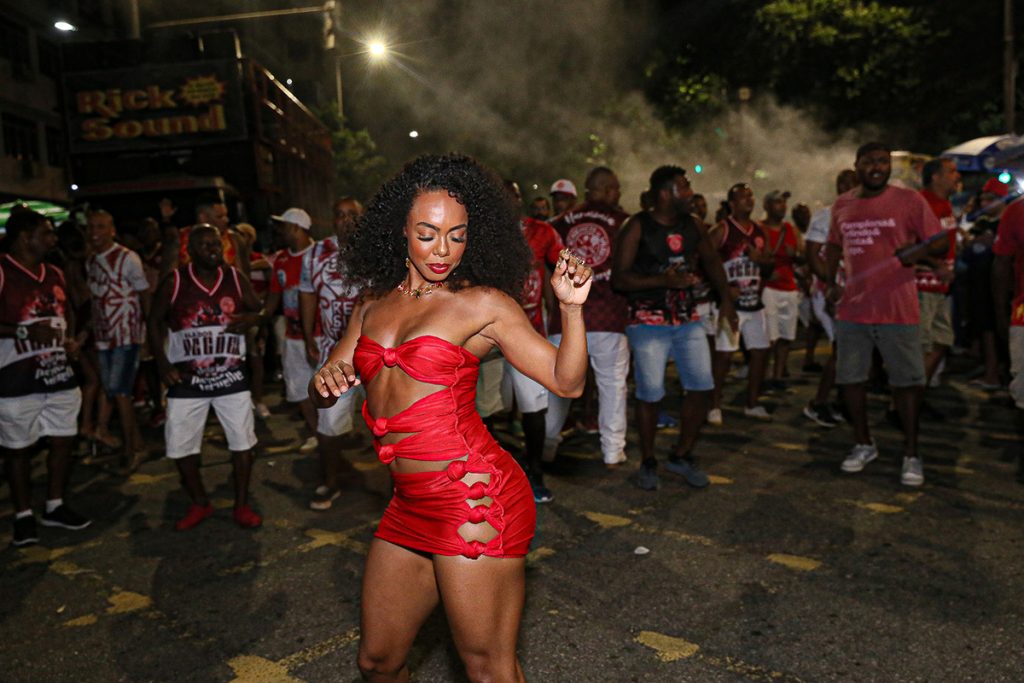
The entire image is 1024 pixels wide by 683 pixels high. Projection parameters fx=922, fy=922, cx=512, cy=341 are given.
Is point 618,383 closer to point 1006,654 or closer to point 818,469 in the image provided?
point 818,469

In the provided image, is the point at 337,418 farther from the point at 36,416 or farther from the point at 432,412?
the point at 432,412

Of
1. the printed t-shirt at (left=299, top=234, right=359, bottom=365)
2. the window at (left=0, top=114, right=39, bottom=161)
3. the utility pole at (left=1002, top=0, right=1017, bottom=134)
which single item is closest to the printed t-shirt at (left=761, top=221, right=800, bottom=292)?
the printed t-shirt at (left=299, top=234, right=359, bottom=365)

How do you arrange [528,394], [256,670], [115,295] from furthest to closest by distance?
1. [115,295]
2. [528,394]
3. [256,670]

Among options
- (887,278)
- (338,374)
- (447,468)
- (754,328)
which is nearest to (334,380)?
(338,374)

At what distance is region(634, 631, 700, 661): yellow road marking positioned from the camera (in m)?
3.50

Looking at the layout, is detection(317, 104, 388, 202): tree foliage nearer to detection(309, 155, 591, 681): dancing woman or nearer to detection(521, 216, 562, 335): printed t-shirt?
detection(521, 216, 562, 335): printed t-shirt

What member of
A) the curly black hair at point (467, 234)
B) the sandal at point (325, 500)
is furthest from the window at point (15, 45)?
the curly black hair at point (467, 234)

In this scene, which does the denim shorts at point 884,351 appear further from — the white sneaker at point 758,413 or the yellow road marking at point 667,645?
the yellow road marking at point 667,645

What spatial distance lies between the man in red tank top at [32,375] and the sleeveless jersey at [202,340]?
26.1 inches

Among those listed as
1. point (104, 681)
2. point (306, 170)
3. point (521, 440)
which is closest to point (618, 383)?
point (521, 440)

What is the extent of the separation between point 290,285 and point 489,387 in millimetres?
2651

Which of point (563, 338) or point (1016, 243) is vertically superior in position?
point (1016, 243)

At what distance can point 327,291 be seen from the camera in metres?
5.87

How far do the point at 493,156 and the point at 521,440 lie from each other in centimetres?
2304
